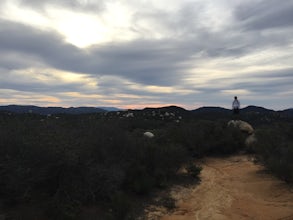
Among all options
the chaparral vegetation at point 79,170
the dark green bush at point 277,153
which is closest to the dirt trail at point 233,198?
the dark green bush at point 277,153

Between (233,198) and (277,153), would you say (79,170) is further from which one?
(277,153)

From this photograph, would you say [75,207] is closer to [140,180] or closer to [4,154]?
[4,154]

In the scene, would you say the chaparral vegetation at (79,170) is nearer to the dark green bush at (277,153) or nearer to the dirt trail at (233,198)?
the dark green bush at (277,153)

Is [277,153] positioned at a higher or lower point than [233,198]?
higher

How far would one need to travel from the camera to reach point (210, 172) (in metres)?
17.9

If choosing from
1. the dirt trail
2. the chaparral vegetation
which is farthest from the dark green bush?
the dirt trail

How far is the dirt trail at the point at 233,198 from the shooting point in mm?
10914

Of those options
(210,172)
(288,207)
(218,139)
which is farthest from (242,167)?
(288,207)

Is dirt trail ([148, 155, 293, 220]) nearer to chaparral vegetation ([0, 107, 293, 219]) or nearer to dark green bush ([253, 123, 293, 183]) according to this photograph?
dark green bush ([253, 123, 293, 183])

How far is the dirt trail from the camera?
1091 cm

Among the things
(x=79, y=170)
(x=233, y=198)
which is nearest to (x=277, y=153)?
(x=233, y=198)

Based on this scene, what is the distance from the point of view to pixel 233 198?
42.2ft

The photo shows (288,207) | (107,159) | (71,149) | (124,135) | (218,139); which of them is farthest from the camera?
(218,139)

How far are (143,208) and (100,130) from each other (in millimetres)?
3120
